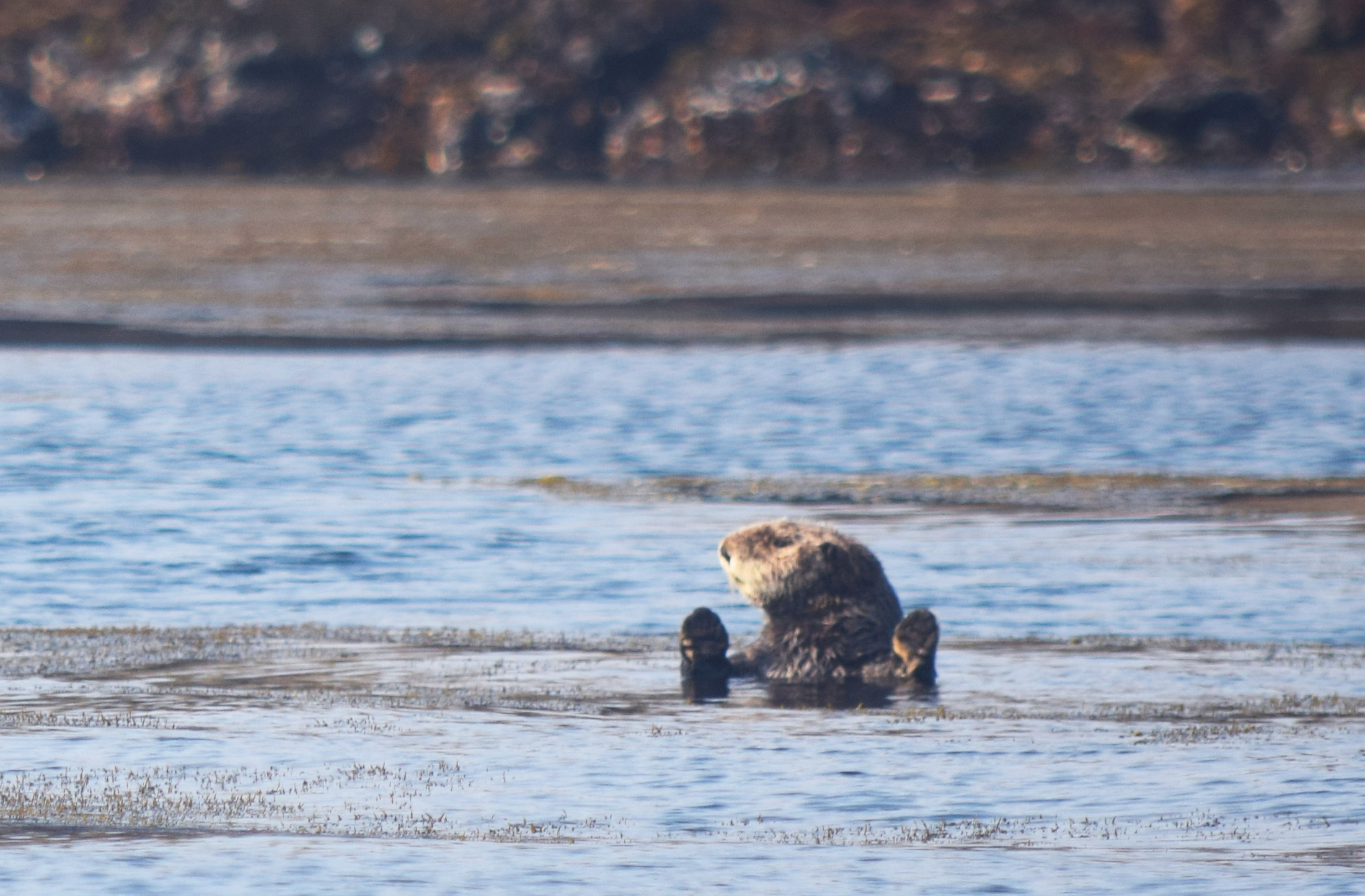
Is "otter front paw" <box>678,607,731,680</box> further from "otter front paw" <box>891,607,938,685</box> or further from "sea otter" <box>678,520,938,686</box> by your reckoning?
"otter front paw" <box>891,607,938,685</box>

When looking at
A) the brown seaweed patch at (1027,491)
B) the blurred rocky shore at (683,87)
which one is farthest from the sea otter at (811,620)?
the blurred rocky shore at (683,87)

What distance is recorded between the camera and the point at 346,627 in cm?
1149

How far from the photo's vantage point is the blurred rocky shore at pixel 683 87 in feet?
330

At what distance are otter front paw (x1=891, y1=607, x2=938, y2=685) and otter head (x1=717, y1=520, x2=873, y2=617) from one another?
0.32 meters

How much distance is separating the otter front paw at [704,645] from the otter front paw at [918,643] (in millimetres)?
693

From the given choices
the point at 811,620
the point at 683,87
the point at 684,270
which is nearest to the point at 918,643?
the point at 811,620

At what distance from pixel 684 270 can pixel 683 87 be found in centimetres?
7004

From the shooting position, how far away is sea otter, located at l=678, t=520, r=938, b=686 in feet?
32.6

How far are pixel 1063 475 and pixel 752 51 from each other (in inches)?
3712

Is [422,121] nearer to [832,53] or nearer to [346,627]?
[832,53]

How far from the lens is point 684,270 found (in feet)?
131

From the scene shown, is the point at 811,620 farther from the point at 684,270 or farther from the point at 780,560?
the point at 684,270

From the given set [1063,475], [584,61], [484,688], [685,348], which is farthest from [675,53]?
[484,688]

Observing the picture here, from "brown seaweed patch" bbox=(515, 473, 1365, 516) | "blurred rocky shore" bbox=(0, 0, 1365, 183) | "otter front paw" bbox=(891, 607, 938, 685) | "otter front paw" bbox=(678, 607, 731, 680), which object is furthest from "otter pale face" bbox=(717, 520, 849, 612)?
"blurred rocky shore" bbox=(0, 0, 1365, 183)
